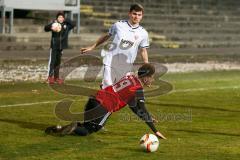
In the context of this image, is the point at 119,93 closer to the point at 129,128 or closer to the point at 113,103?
the point at 113,103

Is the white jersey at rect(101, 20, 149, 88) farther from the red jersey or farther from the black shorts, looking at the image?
the black shorts

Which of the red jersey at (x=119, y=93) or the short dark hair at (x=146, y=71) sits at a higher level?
the short dark hair at (x=146, y=71)

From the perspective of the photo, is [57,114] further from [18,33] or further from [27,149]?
[18,33]

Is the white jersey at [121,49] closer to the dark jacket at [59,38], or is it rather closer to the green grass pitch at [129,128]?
the green grass pitch at [129,128]

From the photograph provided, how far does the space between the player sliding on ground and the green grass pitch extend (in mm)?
155

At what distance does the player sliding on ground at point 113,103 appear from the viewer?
386 inches

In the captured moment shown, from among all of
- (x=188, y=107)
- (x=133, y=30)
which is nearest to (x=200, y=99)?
(x=188, y=107)

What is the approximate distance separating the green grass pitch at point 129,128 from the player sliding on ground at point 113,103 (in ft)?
0.51

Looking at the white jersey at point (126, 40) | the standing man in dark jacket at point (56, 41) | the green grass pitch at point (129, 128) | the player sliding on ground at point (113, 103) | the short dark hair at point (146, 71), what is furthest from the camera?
the standing man in dark jacket at point (56, 41)

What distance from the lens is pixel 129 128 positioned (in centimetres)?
1096

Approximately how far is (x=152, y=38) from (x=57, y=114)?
1929cm

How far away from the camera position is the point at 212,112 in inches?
527

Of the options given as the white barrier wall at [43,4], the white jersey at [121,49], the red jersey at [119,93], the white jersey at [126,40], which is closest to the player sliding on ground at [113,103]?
the red jersey at [119,93]

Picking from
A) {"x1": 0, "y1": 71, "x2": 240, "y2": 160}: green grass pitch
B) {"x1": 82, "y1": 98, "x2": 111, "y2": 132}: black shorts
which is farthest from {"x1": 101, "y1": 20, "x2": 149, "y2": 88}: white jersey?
{"x1": 0, "y1": 71, "x2": 240, "y2": 160}: green grass pitch
